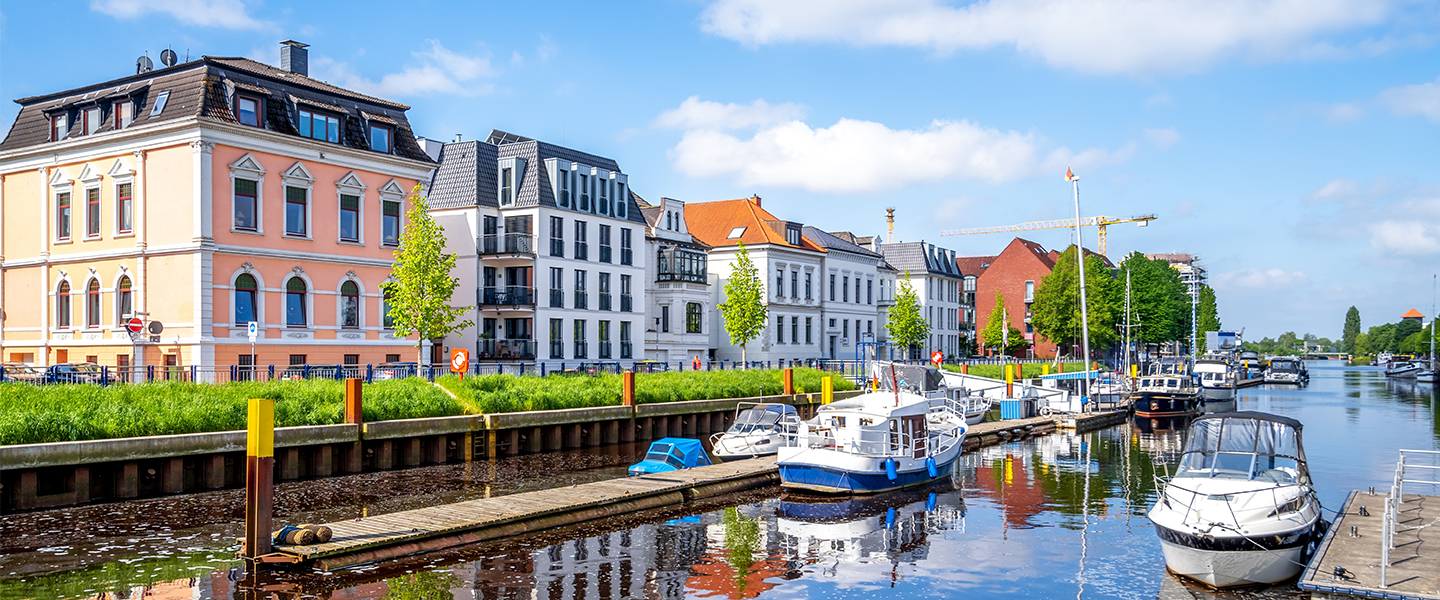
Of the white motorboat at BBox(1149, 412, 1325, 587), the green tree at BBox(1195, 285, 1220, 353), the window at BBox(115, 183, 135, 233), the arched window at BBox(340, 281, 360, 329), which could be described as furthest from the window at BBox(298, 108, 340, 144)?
the green tree at BBox(1195, 285, 1220, 353)

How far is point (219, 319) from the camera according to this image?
39.8 m

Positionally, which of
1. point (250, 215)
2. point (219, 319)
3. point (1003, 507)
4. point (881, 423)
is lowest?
point (1003, 507)

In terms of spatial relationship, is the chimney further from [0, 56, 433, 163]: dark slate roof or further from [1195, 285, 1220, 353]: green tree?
[1195, 285, 1220, 353]: green tree

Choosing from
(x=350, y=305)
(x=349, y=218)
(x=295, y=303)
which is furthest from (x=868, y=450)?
(x=349, y=218)

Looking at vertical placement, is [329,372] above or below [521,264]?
below

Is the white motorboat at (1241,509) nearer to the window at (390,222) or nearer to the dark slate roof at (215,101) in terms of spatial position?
the dark slate roof at (215,101)

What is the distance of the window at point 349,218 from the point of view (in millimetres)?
44969

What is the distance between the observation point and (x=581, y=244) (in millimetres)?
59688

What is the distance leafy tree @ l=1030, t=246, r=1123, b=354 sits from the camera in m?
94.3

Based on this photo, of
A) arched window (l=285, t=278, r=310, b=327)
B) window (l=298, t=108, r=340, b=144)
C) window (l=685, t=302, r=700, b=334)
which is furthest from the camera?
window (l=685, t=302, r=700, b=334)

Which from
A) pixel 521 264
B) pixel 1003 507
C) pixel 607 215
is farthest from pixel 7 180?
pixel 1003 507

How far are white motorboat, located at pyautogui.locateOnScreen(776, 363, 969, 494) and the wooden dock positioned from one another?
11.0 metres

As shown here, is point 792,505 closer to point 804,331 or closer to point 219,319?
point 219,319

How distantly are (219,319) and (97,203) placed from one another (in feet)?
27.2
